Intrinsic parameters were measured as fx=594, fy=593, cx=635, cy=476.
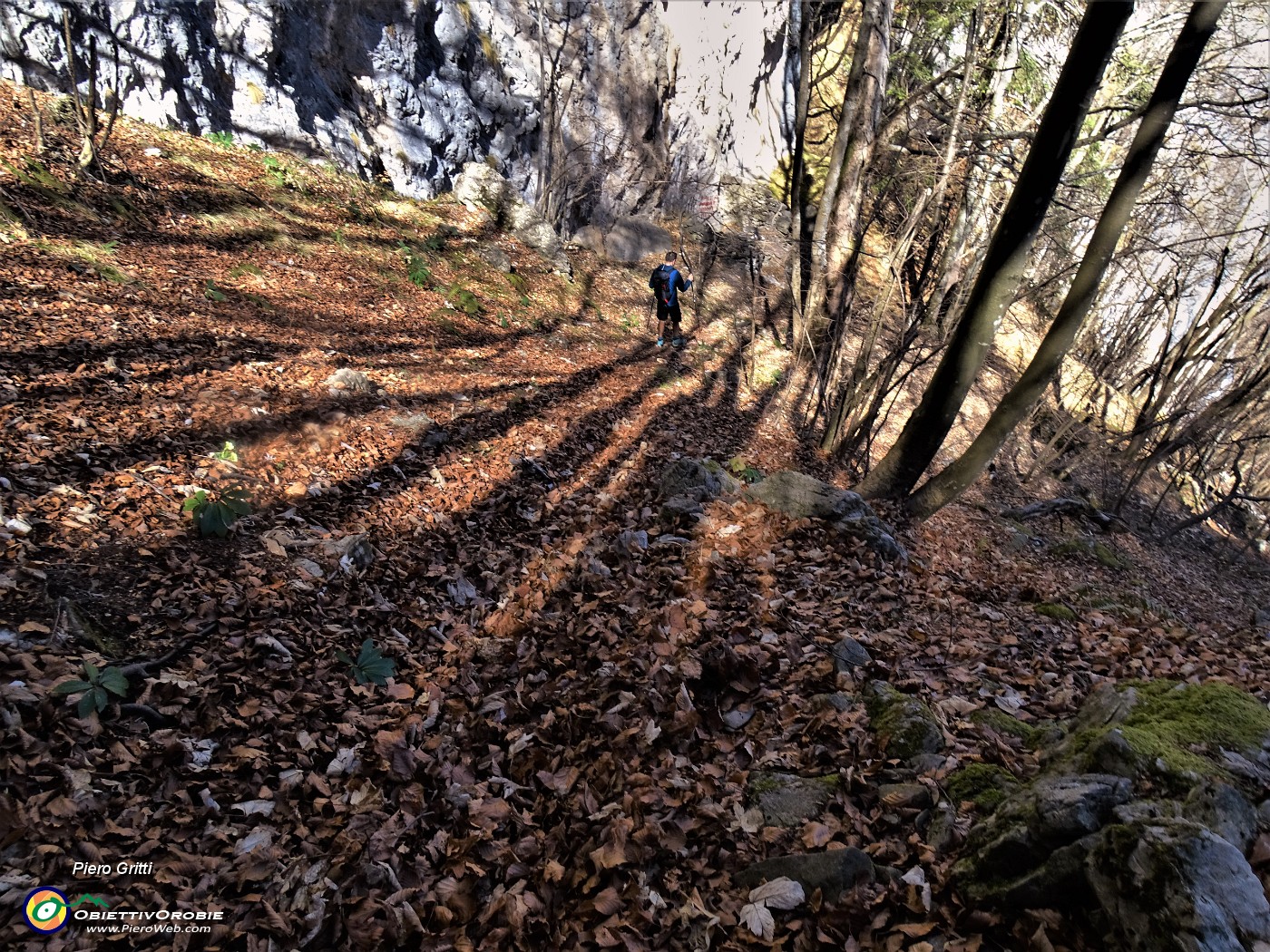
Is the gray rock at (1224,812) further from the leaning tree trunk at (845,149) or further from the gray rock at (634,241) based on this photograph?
the gray rock at (634,241)

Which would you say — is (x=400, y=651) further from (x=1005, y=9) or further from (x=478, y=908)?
(x=1005, y=9)

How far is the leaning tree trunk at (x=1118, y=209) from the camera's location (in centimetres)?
540

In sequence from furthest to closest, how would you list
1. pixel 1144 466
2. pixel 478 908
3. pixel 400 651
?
pixel 1144 466
pixel 400 651
pixel 478 908

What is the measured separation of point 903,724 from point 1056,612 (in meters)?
3.39

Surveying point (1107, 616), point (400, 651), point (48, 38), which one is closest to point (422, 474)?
point (400, 651)

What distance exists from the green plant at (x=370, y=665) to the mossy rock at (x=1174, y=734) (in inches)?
168

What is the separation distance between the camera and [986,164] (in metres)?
12.8

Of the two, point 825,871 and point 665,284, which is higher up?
point 665,284

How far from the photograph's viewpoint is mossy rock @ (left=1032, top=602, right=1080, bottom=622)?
5.70m

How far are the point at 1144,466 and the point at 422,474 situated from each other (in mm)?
13809

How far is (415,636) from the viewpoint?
4953mm

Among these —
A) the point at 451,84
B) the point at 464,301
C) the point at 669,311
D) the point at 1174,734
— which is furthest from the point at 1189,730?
the point at 451,84

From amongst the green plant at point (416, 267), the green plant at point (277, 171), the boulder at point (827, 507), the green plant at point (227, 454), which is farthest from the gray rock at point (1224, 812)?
the green plant at point (277, 171)

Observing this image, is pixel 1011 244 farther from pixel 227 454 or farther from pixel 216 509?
pixel 227 454
